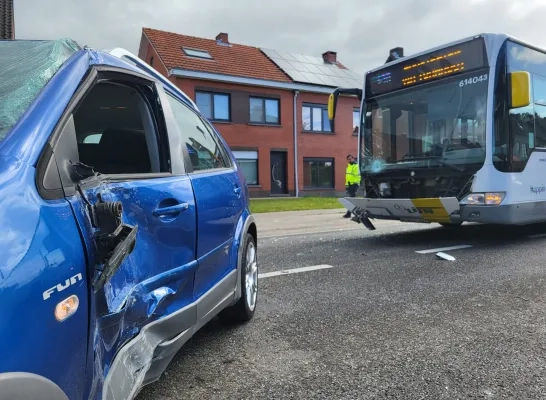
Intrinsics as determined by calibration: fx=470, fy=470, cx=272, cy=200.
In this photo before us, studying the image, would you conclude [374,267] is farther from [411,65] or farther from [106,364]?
[106,364]

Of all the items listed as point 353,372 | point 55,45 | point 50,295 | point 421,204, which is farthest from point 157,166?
point 421,204

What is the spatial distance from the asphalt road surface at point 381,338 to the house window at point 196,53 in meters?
19.0

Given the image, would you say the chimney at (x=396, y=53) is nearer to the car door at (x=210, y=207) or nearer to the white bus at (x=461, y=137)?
the white bus at (x=461, y=137)

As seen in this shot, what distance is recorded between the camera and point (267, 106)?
79.5 ft

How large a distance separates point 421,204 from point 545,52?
3570 millimetres

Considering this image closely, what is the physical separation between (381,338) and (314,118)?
904 inches

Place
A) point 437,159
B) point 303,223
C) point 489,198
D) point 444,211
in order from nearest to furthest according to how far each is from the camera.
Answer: point 489,198
point 444,211
point 437,159
point 303,223

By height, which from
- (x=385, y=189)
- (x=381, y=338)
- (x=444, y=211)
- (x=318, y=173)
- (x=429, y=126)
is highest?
(x=429, y=126)

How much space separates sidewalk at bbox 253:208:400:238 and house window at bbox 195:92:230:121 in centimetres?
872

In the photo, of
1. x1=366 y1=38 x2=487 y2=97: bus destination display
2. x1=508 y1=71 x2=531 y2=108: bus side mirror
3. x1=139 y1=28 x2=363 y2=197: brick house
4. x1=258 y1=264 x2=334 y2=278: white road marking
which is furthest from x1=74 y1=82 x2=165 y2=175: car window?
x1=139 y1=28 x2=363 y2=197: brick house

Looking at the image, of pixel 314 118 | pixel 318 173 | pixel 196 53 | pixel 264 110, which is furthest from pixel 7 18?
pixel 318 173

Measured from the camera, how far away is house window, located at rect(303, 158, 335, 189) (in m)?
25.3

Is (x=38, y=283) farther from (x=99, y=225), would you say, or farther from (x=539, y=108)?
(x=539, y=108)

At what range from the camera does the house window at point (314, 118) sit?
25.4 meters
